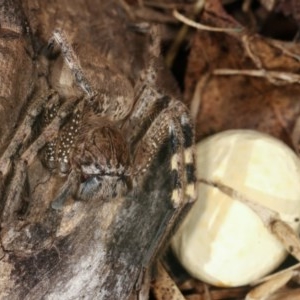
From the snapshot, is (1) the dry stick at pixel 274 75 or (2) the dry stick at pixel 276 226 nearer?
(2) the dry stick at pixel 276 226

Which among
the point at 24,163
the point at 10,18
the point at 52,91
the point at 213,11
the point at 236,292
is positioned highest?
the point at 213,11

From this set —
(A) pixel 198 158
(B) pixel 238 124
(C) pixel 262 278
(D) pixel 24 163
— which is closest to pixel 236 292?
(C) pixel 262 278

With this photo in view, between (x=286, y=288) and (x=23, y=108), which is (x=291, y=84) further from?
(x=23, y=108)

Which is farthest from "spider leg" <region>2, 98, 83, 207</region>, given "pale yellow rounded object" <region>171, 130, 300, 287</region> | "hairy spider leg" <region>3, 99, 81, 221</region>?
"pale yellow rounded object" <region>171, 130, 300, 287</region>

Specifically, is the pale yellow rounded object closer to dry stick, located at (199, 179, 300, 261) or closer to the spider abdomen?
dry stick, located at (199, 179, 300, 261)

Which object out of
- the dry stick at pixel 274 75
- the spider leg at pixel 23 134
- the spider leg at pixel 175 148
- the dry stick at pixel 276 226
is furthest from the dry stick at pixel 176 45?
the spider leg at pixel 23 134

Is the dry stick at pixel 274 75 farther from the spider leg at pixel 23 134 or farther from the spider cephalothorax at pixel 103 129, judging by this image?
the spider leg at pixel 23 134

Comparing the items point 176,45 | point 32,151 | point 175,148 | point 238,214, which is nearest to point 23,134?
point 32,151
